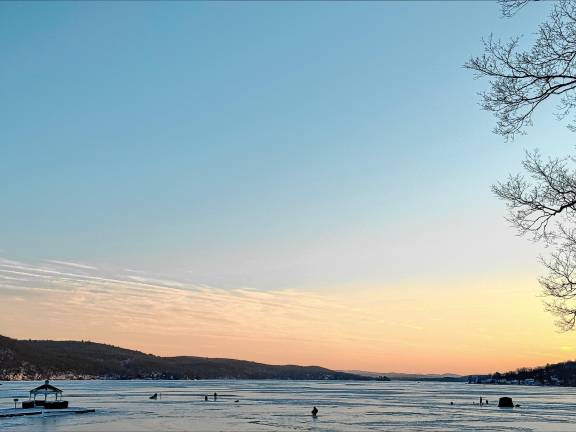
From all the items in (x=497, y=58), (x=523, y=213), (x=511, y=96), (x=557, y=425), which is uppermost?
→ (x=497, y=58)

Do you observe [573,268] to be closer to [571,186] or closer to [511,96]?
[571,186]

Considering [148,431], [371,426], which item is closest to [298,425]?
[371,426]

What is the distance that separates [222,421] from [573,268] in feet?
172

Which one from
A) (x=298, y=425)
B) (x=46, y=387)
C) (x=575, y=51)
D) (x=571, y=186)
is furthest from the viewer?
(x=46, y=387)

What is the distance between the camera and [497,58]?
35.0ft

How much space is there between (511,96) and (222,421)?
177 feet

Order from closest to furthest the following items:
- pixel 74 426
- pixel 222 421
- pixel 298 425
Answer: pixel 74 426
pixel 298 425
pixel 222 421

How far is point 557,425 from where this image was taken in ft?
185

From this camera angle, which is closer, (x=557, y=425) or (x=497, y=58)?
(x=497, y=58)

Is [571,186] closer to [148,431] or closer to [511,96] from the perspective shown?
[511,96]

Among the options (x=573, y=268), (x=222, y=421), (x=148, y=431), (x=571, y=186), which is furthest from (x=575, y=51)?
(x=222, y=421)

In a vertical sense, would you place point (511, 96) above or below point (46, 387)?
above

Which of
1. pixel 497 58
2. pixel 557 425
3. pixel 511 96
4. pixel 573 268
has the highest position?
pixel 497 58

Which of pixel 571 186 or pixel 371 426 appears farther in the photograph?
pixel 371 426
